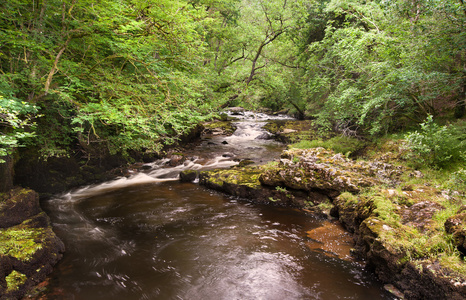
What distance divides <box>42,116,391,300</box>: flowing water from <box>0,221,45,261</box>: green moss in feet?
2.05

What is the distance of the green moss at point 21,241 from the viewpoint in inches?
157

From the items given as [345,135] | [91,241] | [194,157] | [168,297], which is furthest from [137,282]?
[345,135]

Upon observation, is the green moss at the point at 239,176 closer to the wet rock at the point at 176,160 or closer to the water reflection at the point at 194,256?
the water reflection at the point at 194,256

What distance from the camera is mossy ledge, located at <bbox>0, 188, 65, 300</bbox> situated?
3.63 meters

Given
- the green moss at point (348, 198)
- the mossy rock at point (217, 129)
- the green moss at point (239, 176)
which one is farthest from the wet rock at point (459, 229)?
the mossy rock at point (217, 129)

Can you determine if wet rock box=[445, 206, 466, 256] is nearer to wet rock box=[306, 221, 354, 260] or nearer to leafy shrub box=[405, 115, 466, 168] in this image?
wet rock box=[306, 221, 354, 260]

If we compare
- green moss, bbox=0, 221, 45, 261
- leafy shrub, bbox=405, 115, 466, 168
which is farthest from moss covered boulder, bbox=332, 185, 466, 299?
green moss, bbox=0, 221, 45, 261

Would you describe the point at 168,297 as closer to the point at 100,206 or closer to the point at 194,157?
the point at 100,206

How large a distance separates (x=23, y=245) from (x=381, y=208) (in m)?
7.37

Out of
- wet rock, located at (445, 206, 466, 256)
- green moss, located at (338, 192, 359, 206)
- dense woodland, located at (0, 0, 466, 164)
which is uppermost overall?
dense woodland, located at (0, 0, 466, 164)

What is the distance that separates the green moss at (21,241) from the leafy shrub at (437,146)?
32.7 ft

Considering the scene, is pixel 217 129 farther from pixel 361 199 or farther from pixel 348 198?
pixel 361 199

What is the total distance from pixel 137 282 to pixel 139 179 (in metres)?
7.15

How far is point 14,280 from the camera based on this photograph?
3633mm
